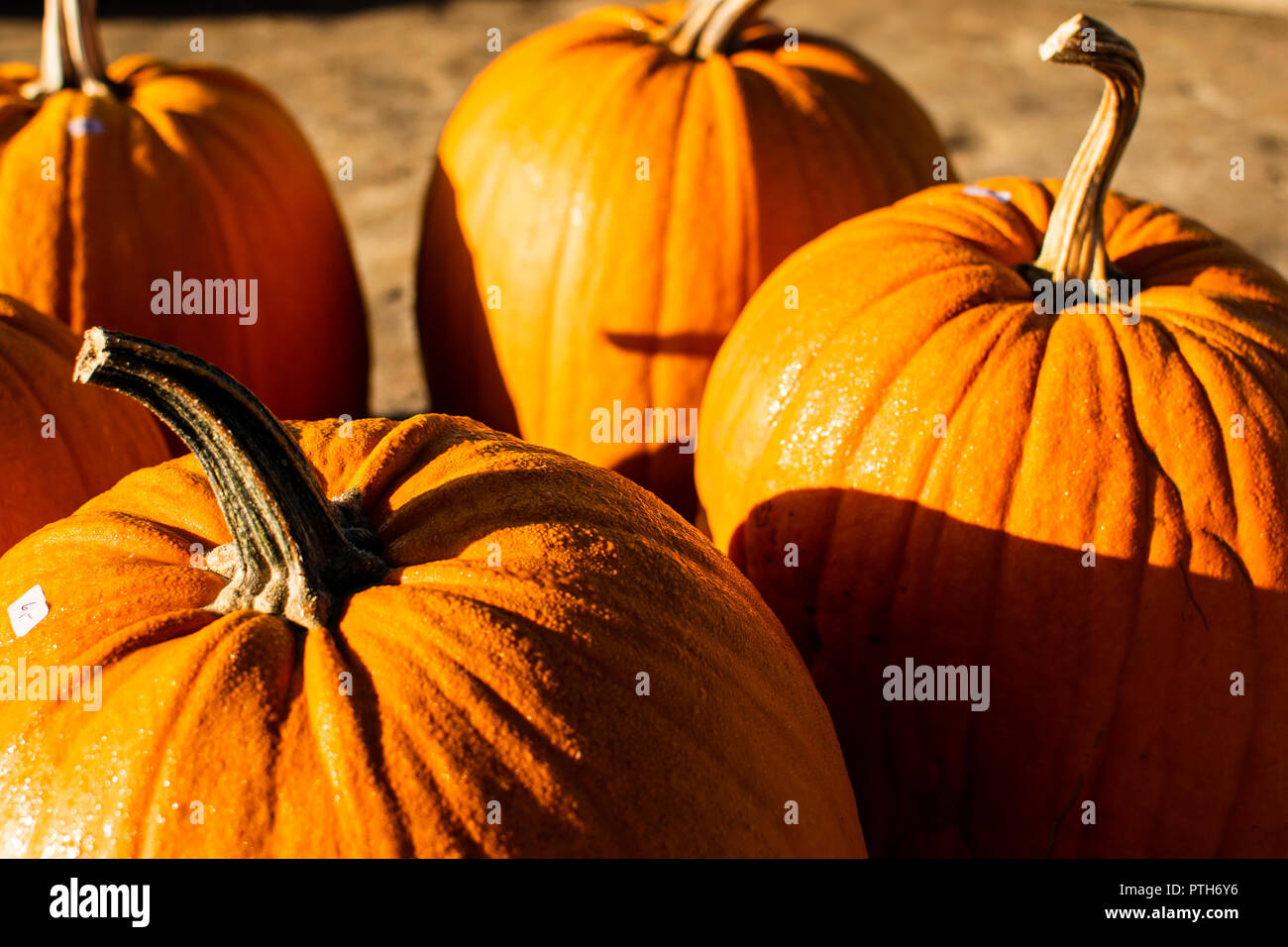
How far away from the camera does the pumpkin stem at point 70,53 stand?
2227 mm

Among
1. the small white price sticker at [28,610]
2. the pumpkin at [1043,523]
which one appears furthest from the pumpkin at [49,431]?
the pumpkin at [1043,523]

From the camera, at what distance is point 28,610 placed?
3.92 ft

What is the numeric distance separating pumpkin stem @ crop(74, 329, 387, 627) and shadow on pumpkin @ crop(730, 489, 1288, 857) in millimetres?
721

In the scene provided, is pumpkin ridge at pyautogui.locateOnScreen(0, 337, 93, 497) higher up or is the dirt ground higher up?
the dirt ground

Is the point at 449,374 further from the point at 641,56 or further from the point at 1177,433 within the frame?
the point at 1177,433

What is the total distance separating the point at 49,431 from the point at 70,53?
0.96 meters

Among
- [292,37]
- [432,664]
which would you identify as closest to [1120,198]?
[432,664]

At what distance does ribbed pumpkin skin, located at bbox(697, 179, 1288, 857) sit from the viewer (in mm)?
1485

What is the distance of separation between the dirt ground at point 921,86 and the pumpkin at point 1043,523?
7.21 ft

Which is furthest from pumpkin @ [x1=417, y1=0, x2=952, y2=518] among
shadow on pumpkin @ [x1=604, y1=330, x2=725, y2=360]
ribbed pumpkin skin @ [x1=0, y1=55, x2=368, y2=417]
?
ribbed pumpkin skin @ [x1=0, y1=55, x2=368, y2=417]
